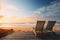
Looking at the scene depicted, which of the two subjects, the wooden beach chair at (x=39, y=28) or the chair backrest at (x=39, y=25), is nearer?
the wooden beach chair at (x=39, y=28)

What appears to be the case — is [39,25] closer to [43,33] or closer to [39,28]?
[39,28]

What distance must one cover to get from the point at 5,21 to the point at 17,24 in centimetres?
142

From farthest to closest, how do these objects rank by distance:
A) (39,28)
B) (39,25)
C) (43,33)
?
(39,28) < (39,25) < (43,33)

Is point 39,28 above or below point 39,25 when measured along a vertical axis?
below

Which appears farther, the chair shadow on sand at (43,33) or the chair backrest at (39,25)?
the chair backrest at (39,25)

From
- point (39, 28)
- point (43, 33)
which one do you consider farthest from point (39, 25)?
point (43, 33)

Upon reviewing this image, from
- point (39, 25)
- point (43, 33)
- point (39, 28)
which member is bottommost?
point (43, 33)

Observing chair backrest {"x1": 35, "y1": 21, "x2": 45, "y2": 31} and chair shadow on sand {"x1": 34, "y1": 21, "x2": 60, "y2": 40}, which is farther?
chair backrest {"x1": 35, "y1": 21, "x2": 45, "y2": 31}

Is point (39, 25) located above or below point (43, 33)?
above

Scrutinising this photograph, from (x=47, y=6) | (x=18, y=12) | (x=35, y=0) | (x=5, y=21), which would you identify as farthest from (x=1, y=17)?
(x=47, y=6)

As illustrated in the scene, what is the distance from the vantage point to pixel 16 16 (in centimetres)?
1506

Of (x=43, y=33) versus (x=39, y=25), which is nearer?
(x=43, y=33)

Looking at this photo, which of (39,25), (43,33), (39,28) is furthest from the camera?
(39,28)

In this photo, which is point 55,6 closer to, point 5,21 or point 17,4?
point 17,4
